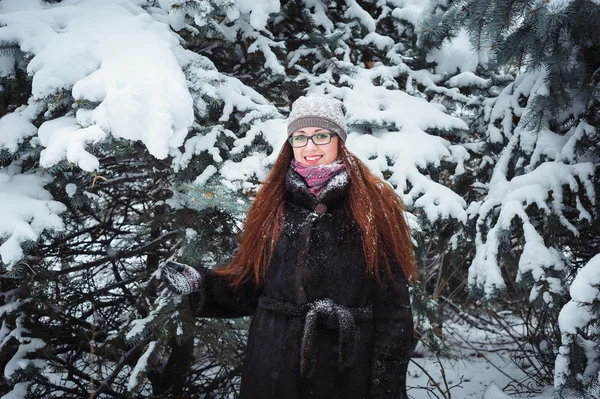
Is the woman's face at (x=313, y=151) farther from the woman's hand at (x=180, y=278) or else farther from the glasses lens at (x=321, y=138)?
the woman's hand at (x=180, y=278)

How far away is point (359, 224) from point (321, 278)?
34cm

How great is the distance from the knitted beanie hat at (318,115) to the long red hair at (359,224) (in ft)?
0.44

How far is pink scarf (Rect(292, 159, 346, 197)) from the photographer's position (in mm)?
2320

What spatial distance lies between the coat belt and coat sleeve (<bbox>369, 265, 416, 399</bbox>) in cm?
12

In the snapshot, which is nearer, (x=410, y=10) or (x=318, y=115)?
(x=318, y=115)

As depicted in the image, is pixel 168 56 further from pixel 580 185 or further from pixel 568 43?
pixel 580 185

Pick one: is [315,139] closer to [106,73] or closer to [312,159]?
[312,159]

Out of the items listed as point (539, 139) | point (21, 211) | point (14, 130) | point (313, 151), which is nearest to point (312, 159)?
point (313, 151)

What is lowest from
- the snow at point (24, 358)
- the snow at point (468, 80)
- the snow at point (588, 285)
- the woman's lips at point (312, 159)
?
the snow at point (24, 358)

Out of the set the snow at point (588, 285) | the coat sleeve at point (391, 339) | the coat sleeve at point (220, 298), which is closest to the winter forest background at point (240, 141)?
the snow at point (588, 285)

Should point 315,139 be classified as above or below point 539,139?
below

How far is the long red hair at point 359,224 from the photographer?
90.5 inches

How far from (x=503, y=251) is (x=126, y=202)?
12.5 feet

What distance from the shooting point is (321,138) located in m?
2.40
